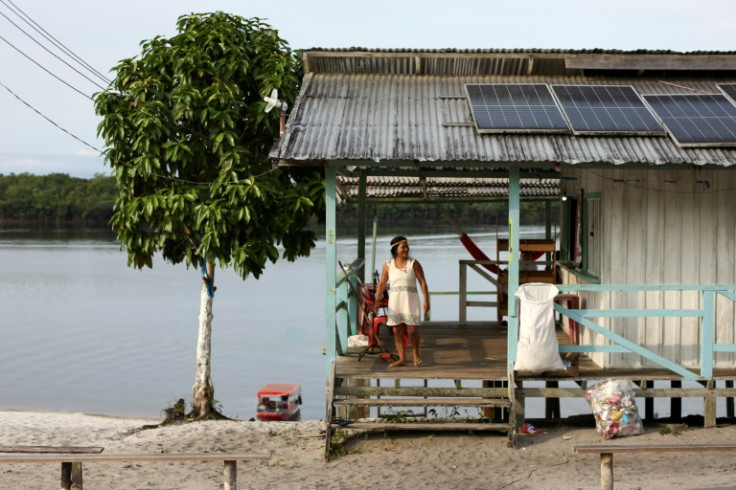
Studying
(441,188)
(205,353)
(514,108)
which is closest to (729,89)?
(514,108)

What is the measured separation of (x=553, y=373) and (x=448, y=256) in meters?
49.9

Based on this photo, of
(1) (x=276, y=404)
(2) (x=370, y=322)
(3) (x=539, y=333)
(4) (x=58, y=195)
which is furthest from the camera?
(4) (x=58, y=195)

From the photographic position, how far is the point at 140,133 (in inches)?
471

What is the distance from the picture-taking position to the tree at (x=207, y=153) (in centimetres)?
1186

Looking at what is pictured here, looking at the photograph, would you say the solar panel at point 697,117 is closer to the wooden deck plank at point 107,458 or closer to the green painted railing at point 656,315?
the green painted railing at point 656,315

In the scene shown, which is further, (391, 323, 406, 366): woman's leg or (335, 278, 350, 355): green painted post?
(335, 278, 350, 355): green painted post

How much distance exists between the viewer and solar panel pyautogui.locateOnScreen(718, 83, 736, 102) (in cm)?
1092

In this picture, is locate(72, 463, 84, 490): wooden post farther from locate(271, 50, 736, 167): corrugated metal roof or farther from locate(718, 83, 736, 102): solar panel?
locate(718, 83, 736, 102): solar panel

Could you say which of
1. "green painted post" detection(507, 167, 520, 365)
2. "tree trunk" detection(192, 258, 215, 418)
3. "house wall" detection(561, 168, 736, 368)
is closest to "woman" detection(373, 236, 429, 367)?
"green painted post" detection(507, 167, 520, 365)

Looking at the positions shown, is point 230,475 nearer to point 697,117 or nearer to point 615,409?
point 615,409

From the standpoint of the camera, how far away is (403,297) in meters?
9.60

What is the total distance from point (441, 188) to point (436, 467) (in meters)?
7.53

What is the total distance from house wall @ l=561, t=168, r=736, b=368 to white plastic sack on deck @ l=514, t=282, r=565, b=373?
1210 mm

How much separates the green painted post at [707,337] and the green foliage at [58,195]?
81.9 meters
